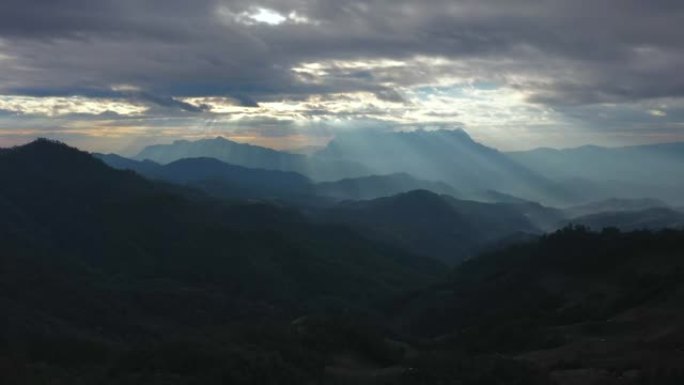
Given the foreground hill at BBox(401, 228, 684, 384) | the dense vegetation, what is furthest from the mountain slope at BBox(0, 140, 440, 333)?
the foreground hill at BBox(401, 228, 684, 384)

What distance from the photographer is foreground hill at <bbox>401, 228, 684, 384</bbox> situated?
19812 millimetres

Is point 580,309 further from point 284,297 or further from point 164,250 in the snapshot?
point 164,250

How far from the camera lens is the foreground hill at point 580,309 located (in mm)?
19812

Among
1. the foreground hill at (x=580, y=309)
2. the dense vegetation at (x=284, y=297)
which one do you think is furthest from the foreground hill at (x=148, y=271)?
the foreground hill at (x=580, y=309)

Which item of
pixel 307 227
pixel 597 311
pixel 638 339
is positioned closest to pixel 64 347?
pixel 638 339

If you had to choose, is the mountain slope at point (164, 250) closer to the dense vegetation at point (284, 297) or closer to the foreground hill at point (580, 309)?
the dense vegetation at point (284, 297)

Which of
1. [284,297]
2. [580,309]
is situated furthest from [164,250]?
[580,309]

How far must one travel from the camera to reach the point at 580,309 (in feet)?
123

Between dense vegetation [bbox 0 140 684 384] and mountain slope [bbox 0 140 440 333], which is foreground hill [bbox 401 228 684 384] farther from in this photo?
mountain slope [bbox 0 140 440 333]

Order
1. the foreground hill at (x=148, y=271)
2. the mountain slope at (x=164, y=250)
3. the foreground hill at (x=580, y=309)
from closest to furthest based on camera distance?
the foreground hill at (x=580, y=309)
the foreground hill at (x=148, y=271)
the mountain slope at (x=164, y=250)

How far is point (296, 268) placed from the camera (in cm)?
11844

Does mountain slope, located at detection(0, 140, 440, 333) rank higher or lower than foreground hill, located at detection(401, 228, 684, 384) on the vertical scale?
lower

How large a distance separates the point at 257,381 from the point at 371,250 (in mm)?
128100

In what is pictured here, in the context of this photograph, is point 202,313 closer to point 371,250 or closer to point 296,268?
point 296,268
